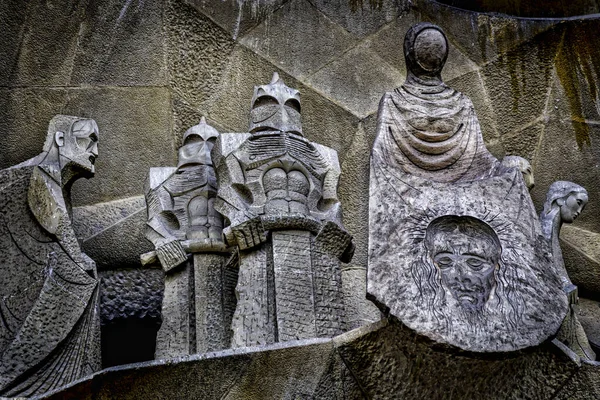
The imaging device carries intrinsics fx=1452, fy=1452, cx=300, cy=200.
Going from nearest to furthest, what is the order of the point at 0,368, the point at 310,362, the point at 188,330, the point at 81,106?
the point at 310,362 → the point at 0,368 → the point at 188,330 → the point at 81,106

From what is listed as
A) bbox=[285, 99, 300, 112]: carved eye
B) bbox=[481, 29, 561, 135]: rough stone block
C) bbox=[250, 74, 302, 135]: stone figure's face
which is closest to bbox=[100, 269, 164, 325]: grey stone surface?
bbox=[250, 74, 302, 135]: stone figure's face

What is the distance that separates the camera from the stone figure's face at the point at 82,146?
7.33m

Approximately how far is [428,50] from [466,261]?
1.40m

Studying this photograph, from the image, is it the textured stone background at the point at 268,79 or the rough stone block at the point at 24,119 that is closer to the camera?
the rough stone block at the point at 24,119

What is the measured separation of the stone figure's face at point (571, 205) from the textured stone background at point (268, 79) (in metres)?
0.71

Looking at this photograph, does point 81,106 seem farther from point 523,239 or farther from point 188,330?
point 523,239

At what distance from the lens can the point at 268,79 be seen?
8750 mm

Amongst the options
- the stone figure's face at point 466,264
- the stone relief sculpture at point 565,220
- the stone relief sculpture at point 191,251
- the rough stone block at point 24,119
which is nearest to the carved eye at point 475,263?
the stone figure's face at point 466,264

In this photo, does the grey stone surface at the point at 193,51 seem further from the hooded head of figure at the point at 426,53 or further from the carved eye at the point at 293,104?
the hooded head of figure at the point at 426,53

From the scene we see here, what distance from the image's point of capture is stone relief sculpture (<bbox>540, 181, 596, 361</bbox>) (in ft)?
23.7

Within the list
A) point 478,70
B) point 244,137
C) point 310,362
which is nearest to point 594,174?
point 478,70

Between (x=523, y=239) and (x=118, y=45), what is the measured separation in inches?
134

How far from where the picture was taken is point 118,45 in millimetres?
8641

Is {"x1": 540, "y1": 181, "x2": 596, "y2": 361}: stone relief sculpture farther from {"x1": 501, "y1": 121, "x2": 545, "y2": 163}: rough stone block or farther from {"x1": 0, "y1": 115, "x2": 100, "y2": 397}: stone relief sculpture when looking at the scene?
{"x1": 0, "y1": 115, "x2": 100, "y2": 397}: stone relief sculpture
